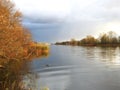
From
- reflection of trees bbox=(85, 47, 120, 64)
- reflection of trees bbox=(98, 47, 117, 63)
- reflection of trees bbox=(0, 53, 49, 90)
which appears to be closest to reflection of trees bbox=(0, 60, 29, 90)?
reflection of trees bbox=(0, 53, 49, 90)

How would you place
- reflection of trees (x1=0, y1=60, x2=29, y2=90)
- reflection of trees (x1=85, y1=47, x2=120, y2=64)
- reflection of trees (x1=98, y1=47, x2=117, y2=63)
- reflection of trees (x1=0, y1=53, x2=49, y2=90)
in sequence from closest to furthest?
reflection of trees (x1=0, y1=60, x2=29, y2=90), reflection of trees (x1=0, y1=53, x2=49, y2=90), reflection of trees (x1=85, y1=47, x2=120, y2=64), reflection of trees (x1=98, y1=47, x2=117, y2=63)

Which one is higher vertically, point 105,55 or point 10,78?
point 10,78

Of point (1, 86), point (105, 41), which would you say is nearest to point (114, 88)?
point (1, 86)

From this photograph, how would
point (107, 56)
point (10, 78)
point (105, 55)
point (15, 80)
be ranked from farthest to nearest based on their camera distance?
point (105, 55), point (107, 56), point (10, 78), point (15, 80)

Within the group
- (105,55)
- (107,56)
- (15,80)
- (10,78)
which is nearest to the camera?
(15,80)

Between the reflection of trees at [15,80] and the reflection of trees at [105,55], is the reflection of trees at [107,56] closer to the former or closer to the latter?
the reflection of trees at [105,55]

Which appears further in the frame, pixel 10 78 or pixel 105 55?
pixel 105 55

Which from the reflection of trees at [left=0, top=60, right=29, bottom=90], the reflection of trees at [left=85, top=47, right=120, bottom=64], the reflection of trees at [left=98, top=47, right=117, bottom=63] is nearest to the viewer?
the reflection of trees at [left=0, top=60, right=29, bottom=90]

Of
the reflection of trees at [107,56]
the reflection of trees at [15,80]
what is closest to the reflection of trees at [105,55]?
the reflection of trees at [107,56]

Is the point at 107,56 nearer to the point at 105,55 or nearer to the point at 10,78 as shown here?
the point at 105,55

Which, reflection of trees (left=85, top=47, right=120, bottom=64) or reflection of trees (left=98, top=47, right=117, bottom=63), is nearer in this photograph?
reflection of trees (left=85, top=47, right=120, bottom=64)

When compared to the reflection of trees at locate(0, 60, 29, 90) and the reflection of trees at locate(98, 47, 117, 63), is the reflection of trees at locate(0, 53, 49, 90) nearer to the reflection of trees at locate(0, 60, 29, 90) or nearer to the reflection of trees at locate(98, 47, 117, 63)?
the reflection of trees at locate(0, 60, 29, 90)

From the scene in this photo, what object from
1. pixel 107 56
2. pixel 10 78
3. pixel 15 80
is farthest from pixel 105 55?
pixel 15 80

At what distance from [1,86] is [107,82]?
941cm
